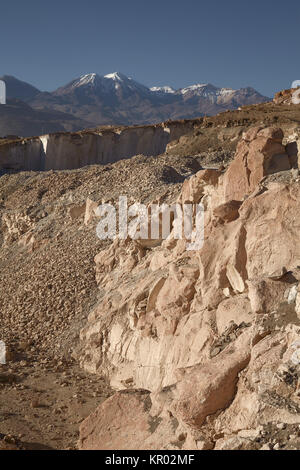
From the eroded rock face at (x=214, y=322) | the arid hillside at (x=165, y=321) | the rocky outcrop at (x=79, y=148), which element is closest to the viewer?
the eroded rock face at (x=214, y=322)

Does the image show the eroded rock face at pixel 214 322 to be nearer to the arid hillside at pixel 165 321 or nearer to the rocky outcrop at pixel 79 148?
the arid hillside at pixel 165 321

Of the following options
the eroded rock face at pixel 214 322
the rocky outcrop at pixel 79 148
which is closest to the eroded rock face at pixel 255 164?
the eroded rock face at pixel 214 322

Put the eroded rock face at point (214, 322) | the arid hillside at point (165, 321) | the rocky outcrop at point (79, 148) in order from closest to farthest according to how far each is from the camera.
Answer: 1. the eroded rock face at point (214, 322)
2. the arid hillside at point (165, 321)
3. the rocky outcrop at point (79, 148)

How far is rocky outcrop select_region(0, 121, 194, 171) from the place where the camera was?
137ft

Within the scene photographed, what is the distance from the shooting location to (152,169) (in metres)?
22.3

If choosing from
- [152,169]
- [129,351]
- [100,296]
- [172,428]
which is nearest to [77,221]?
[152,169]

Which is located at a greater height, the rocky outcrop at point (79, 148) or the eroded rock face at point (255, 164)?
the rocky outcrop at point (79, 148)

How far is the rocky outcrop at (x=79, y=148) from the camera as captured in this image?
41.6m

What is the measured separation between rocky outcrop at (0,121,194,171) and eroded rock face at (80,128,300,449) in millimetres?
27383

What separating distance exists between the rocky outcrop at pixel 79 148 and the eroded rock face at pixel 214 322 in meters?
27.4

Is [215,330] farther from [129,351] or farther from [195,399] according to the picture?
[129,351]

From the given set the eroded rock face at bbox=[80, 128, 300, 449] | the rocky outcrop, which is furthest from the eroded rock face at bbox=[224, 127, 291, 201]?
the rocky outcrop

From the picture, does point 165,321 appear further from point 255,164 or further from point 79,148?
point 79,148

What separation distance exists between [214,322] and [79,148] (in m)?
Answer: 34.2
